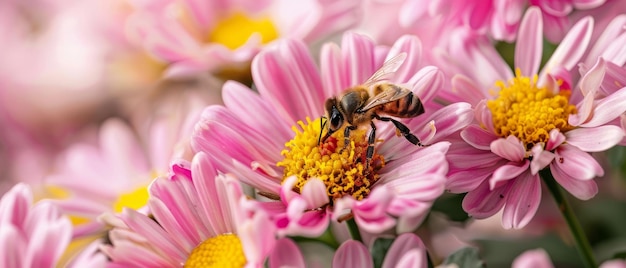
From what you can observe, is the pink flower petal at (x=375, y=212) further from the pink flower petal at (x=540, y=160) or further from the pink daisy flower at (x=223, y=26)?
the pink daisy flower at (x=223, y=26)

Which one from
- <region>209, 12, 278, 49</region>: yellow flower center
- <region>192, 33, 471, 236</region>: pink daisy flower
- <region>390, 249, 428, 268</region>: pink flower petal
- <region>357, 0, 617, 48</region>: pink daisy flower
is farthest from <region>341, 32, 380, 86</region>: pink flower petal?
<region>209, 12, 278, 49</region>: yellow flower center

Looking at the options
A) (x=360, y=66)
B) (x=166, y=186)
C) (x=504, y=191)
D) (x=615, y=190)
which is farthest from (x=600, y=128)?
(x=615, y=190)

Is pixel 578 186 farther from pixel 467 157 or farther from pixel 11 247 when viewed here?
pixel 11 247

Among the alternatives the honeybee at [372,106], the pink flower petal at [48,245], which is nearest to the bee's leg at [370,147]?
the honeybee at [372,106]

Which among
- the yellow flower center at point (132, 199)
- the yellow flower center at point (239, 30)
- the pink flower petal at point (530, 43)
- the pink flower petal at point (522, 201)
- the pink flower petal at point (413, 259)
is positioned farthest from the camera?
the yellow flower center at point (239, 30)

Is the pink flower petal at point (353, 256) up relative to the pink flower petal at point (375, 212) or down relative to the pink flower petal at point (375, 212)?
Answer: down

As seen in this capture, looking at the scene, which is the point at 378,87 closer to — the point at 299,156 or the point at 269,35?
the point at 299,156

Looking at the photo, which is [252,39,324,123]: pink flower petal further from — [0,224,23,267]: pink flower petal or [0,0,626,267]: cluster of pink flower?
[0,224,23,267]: pink flower petal
